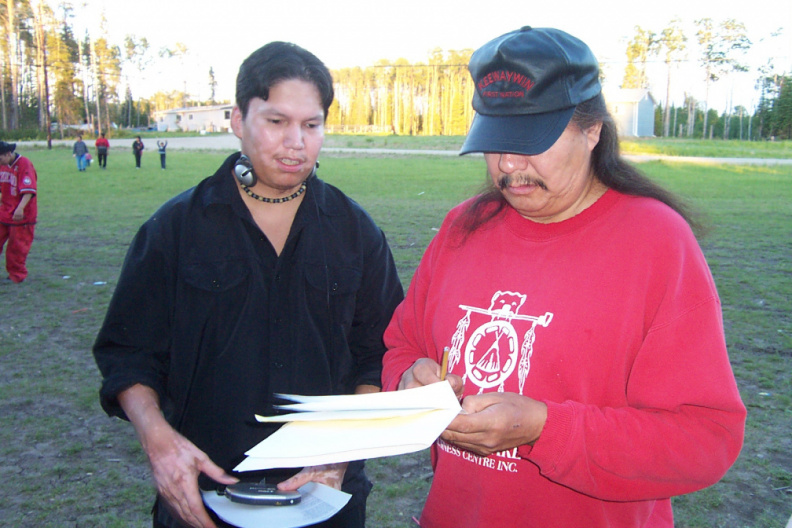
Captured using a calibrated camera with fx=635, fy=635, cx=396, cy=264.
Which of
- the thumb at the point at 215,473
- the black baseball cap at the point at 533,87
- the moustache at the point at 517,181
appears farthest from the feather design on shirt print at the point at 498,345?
the thumb at the point at 215,473

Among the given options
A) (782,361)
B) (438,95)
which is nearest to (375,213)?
(782,361)

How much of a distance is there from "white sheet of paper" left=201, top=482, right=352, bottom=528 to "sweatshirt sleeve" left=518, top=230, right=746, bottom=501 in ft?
2.22

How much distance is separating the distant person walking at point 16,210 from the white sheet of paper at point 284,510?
8265mm

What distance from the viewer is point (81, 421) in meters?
4.72

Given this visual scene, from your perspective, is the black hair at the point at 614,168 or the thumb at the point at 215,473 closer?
the black hair at the point at 614,168

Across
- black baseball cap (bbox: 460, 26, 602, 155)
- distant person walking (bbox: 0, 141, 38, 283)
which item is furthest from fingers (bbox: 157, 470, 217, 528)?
distant person walking (bbox: 0, 141, 38, 283)

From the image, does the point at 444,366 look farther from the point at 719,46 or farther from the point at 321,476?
the point at 719,46

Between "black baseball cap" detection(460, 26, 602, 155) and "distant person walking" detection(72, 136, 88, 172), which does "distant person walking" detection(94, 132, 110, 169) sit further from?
"black baseball cap" detection(460, 26, 602, 155)

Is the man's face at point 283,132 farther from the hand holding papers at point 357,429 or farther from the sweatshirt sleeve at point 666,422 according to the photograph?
the sweatshirt sleeve at point 666,422

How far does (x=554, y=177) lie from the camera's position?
5.58ft

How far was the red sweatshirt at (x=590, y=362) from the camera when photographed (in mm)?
1439

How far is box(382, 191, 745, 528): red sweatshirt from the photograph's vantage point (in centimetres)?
144

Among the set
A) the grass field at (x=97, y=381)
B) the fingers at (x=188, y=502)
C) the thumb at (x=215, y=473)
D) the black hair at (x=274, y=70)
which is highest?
the black hair at (x=274, y=70)

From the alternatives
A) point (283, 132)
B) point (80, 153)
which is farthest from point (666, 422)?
point (80, 153)
